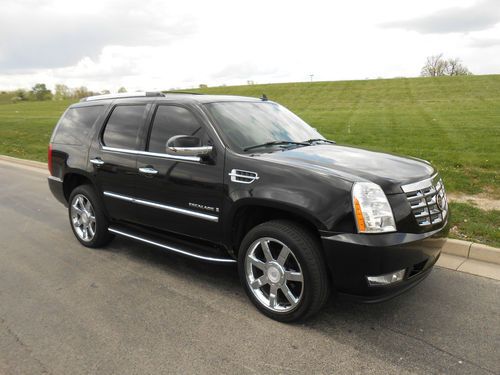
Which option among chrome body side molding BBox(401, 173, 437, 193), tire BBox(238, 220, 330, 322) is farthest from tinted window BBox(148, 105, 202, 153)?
chrome body side molding BBox(401, 173, 437, 193)

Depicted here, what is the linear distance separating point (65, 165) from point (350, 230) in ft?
12.9

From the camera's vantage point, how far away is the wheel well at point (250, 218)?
3504 mm

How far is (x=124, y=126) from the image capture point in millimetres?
4770

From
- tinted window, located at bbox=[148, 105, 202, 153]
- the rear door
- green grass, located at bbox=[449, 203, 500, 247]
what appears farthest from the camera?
green grass, located at bbox=[449, 203, 500, 247]

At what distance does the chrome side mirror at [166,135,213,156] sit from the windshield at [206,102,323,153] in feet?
0.77

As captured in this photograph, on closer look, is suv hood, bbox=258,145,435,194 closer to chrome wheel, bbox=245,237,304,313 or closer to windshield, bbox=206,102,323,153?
windshield, bbox=206,102,323,153

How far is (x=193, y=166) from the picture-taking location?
390 centimetres

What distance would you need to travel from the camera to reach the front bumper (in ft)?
9.86

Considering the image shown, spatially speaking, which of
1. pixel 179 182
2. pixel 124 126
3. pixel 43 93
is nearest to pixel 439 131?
pixel 124 126

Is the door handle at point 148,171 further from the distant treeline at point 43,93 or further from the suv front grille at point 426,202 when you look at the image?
the distant treeline at point 43,93

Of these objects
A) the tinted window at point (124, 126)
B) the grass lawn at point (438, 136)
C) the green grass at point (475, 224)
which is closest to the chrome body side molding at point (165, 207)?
the tinted window at point (124, 126)

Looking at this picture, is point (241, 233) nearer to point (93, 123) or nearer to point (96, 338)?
point (96, 338)

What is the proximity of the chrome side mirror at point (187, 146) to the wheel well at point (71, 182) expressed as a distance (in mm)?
2131

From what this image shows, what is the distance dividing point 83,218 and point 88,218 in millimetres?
124
